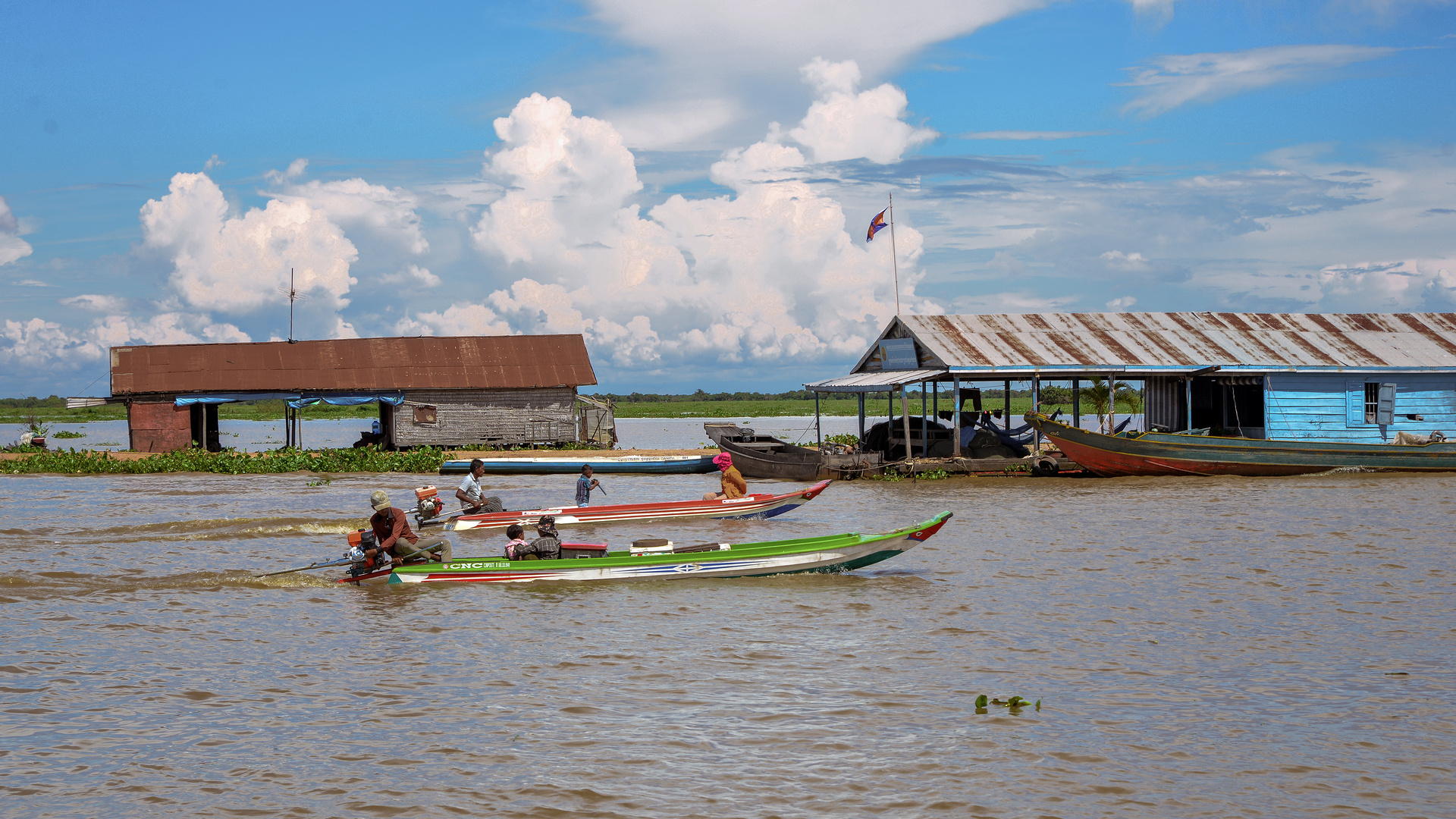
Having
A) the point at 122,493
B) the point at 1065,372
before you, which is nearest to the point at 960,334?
the point at 1065,372

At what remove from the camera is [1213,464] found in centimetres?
2984

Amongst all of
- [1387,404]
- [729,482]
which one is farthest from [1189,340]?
[729,482]

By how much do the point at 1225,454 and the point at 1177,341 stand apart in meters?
5.31

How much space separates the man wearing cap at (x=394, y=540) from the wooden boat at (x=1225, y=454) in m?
19.0

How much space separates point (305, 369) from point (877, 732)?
3846cm

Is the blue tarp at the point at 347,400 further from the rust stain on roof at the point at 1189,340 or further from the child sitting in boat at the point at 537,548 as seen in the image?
the child sitting in boat at the point at 537,548

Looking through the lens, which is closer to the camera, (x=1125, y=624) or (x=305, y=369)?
(x=1125, y=624)

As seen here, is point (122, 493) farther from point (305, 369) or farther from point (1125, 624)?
point (1125, 624)

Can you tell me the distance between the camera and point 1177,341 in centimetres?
3378

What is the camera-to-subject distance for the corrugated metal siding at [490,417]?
133 ft

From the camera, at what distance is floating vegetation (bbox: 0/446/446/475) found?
117 ft

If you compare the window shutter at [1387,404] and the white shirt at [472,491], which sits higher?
the window shutter at [1387,404]

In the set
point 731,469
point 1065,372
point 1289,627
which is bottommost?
point 1289,627

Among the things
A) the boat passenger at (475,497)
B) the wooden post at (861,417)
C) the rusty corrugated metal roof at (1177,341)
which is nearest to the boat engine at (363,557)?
the boat passenger at (475,497)
